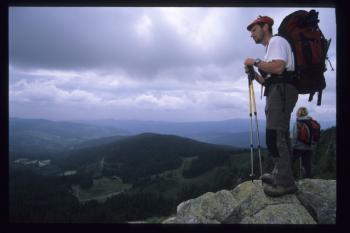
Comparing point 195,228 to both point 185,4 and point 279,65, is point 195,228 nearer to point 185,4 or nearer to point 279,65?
point 279,65

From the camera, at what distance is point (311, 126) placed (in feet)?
23.1

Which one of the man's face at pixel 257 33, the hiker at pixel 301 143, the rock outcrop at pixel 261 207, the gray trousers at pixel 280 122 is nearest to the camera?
the gray trousers at pixel 280 122

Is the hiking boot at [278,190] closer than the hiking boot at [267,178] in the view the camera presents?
Yes

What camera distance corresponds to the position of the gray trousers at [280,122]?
5.25 meters

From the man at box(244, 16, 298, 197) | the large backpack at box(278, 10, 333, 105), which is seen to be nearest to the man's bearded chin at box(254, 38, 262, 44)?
the man at box(244, 16, 298, 197)

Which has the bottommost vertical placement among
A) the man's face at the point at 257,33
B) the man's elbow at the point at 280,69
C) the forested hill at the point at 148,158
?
the forested hill at the point at 148,158

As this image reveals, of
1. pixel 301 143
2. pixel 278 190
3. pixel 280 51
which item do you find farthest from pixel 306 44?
pixel 301 143

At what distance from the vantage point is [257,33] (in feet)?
18.2

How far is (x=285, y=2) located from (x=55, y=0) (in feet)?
11.6

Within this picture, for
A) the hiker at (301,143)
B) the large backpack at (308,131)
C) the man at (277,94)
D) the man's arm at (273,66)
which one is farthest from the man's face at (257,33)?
the large backpack at (308,131)

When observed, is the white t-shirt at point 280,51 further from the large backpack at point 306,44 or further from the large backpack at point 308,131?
the large backpack at point 308,131

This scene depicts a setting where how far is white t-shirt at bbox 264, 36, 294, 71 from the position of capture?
16.6 ft

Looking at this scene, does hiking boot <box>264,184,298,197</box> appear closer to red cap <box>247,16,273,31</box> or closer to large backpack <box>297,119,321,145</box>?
large backpack <box>297,119,321,145</box>
